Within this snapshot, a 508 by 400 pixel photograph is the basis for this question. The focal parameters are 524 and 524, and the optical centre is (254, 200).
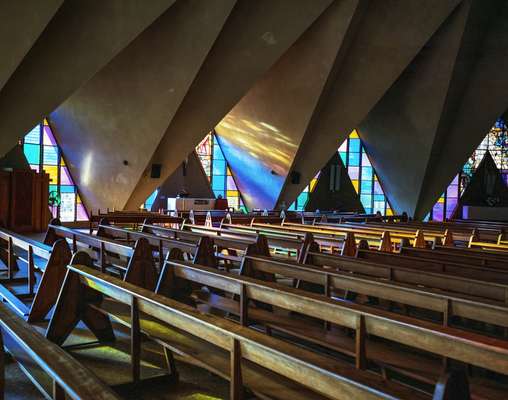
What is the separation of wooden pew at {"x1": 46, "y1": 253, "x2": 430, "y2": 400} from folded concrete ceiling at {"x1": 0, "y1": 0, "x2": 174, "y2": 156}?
593 centimetres

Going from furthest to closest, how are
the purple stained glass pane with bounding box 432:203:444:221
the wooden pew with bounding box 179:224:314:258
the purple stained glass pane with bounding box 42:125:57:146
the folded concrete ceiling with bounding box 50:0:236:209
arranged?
the purple stained glass pane with bounding box 432:203:444:221 → the purple stained glass pane with bounding box 42:125:57:146 → the folded concrete ceiling with bounding box 50:0:236:209 → the wooden pew with bounding box 179:224:314:258

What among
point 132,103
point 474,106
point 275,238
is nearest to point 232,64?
point 132,103

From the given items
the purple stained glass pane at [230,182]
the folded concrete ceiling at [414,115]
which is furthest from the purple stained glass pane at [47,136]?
the folded concrete ceiling at [414,115]

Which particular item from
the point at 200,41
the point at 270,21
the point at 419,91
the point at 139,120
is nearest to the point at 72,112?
the point at 139,120

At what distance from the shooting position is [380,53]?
1302cm

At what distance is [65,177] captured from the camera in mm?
14281

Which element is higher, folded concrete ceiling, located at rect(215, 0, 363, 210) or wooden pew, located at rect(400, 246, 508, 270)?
folded concrete ceiling, located at rect(215, 0, 363, 210)

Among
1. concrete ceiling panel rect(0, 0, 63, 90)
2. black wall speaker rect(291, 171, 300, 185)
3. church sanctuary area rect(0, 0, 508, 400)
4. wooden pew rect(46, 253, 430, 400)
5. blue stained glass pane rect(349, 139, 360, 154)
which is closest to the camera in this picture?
wooden pew rect(46, 253, 430, 400)

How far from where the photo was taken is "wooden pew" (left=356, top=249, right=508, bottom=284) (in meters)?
3.48

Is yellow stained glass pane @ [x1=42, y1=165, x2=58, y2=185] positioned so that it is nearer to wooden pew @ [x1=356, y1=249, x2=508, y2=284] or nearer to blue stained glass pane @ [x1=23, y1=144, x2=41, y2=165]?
blue stained glass pane @ [x1=23, y1=144, x2=41, y2=165]

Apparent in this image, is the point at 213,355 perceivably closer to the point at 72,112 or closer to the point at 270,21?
the point at 270,21

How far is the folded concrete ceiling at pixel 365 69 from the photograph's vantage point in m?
12.1

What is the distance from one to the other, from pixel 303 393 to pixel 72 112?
Result: 38.4ft

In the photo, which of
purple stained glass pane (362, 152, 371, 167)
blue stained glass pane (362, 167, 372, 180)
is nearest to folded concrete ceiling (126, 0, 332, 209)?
purple stained glass pane (362, 152, 371, 167)
